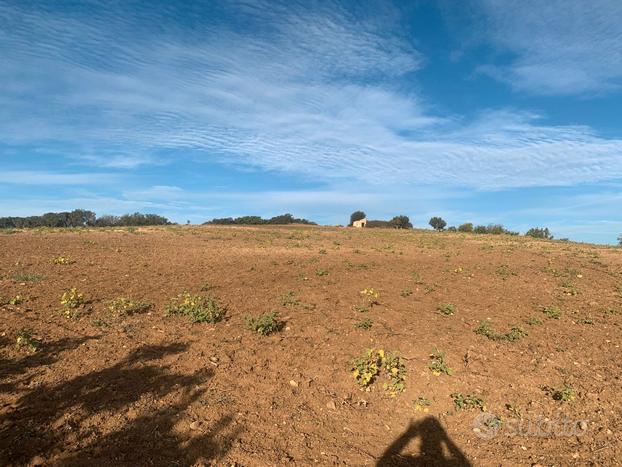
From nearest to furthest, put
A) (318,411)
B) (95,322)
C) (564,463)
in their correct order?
(564,463) < (318,411) < (95,322)

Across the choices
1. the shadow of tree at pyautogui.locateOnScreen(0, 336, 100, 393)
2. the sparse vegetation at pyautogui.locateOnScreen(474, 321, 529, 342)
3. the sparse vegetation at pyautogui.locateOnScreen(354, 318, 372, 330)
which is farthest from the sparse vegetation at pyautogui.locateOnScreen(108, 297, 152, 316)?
the sparse vegetation at pyautogui.locateOnScreen(474, 321, 529, 342)

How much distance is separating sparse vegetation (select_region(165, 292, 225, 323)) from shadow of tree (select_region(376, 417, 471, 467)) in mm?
4545

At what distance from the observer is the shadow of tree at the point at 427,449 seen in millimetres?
4480

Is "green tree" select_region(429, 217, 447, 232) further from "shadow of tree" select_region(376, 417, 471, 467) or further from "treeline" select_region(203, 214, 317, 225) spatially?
"shadow of tree" select_region(376, 417, 471, 467)

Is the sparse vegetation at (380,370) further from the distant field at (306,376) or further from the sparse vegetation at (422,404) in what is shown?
the sparse vegetation at (422,404)

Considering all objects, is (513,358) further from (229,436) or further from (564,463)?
(229,436)

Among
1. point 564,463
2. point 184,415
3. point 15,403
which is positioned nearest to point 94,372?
point 15,403

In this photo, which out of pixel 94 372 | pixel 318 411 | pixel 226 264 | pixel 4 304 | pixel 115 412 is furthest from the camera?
pixel 226 264

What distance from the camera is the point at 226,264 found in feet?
47.3

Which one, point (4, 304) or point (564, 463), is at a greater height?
point (4, 304)

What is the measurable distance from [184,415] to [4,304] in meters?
5.96

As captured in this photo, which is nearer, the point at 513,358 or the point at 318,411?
the point at 318,411

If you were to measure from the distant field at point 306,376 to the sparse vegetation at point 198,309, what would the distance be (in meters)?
0.12

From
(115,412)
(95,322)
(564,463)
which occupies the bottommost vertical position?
(564,463)
